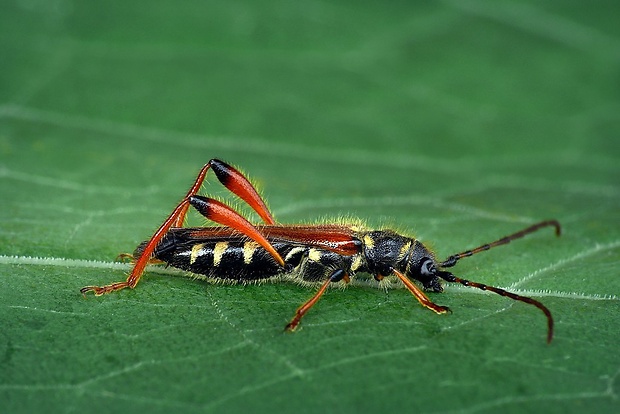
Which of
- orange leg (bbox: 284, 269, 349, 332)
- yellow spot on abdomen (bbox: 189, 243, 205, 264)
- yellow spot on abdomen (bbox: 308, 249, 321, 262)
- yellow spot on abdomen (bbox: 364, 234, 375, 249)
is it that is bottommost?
orange leg (bbox: 284, 269, 349, 332)

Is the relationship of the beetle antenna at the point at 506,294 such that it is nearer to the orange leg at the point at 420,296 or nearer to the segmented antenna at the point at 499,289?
the segmented antenna at the point at 499,289

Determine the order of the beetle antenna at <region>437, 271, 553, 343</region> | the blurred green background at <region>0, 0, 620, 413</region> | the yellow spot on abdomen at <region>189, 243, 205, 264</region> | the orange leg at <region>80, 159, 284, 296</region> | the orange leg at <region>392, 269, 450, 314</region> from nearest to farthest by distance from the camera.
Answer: the blurred green background at <region>0, 0, 620, 413</region> → the beetle antenna at <region>437, 271, 553, 343</region> → the orange leg at <region>392, 269, 450, 314</region> → the orange leg at <region>80, 159, 284, 296</region> → the yellow spot on abdomen at <region>189, 243, 205, 264</region>

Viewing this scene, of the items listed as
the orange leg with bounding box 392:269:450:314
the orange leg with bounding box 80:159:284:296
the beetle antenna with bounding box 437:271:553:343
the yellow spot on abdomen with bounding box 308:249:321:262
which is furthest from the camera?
the yellow spot on abdomen with bounding box 308:249:321:262

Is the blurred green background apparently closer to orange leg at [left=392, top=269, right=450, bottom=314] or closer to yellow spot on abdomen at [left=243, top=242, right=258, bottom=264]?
orange leg at [left=392, top=269, right=450, bottom=314]

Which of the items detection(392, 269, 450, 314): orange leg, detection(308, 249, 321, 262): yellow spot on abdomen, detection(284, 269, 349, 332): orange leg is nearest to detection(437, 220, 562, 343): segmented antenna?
detection(392, 269, 450, 314): orange leg

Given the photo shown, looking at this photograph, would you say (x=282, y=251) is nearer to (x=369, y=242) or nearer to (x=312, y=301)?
(x=369, y=242)

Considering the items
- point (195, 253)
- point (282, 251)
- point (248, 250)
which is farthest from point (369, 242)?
point (195, 253)
